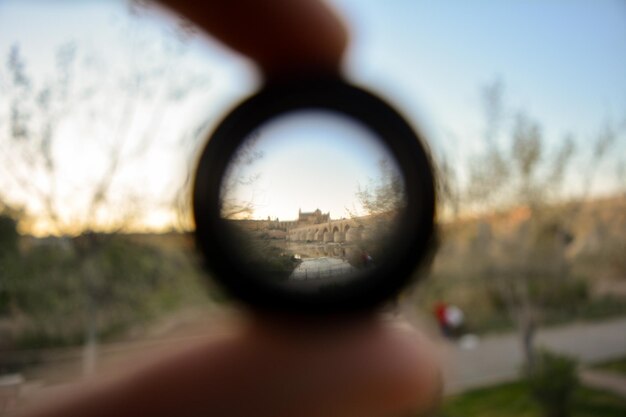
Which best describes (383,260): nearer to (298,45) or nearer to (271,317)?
(271,317)

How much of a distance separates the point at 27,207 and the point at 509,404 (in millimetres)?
5793

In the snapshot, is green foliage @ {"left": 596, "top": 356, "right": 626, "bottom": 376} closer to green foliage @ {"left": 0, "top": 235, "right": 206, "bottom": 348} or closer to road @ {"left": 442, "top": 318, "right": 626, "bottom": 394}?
road @ {"left": 442, "top": 318, "right": 626, "bottom": 394}

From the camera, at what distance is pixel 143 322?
688 cm

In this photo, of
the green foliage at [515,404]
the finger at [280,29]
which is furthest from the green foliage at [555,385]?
the finger at [280,29]

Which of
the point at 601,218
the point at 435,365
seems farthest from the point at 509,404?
the point at 435,365

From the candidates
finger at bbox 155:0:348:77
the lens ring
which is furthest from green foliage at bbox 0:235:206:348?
the lens ring

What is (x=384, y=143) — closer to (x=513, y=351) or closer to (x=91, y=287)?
(x=91, y=287)

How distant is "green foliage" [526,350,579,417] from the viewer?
5738mm

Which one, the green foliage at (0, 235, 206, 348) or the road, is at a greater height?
the green foliage at (0, 235, 206, 348)

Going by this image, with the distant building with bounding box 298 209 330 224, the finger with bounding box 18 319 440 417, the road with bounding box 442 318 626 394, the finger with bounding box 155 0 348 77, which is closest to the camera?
the distant building with bounding box 298 209 330 224

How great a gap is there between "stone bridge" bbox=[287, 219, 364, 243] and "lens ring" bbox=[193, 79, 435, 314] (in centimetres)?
23

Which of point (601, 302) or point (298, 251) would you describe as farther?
point (601, 302)

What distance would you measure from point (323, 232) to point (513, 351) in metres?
8.39

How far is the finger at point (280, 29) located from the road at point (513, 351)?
18.5ft
